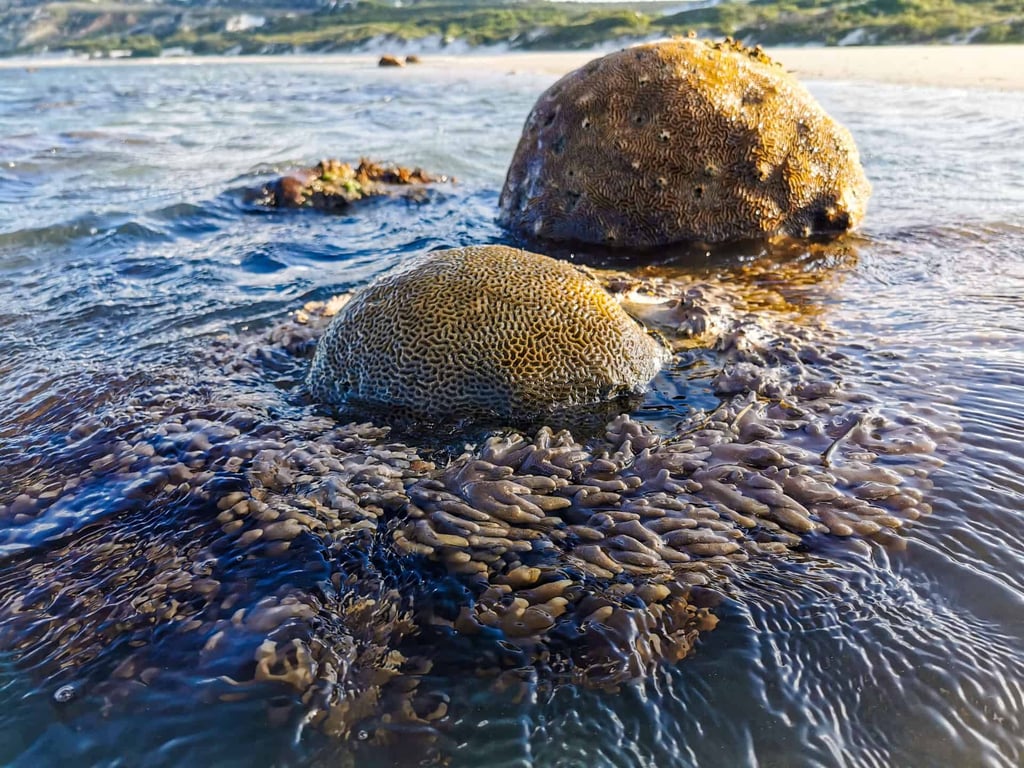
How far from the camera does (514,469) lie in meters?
3.61

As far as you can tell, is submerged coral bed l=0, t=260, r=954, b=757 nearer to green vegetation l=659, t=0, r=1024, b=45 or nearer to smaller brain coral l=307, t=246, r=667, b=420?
smaller brain coral l=307, t=246, r=667, b=420

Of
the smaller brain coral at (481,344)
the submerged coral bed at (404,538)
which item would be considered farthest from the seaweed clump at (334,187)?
the submerged coral bed at (404,538)

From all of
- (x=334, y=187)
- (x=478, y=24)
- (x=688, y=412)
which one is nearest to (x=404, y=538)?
(x=688, y=412)

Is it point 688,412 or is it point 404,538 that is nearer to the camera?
point 404,538

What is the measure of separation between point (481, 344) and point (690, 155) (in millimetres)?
3889

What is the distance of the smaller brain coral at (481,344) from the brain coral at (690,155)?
291 cm

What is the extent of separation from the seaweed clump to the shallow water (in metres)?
0.40

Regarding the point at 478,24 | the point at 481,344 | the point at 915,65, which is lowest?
the point at 478,24

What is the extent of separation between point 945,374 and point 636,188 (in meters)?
3.62

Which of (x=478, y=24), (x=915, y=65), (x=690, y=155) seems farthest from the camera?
(x=478, y=24)

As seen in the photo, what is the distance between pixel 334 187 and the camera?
1073cm

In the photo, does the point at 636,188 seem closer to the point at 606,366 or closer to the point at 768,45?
the point at 606,366

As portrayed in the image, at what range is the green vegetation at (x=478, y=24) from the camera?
1511 inches

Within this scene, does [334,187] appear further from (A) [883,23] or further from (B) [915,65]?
(A) [883,23]
